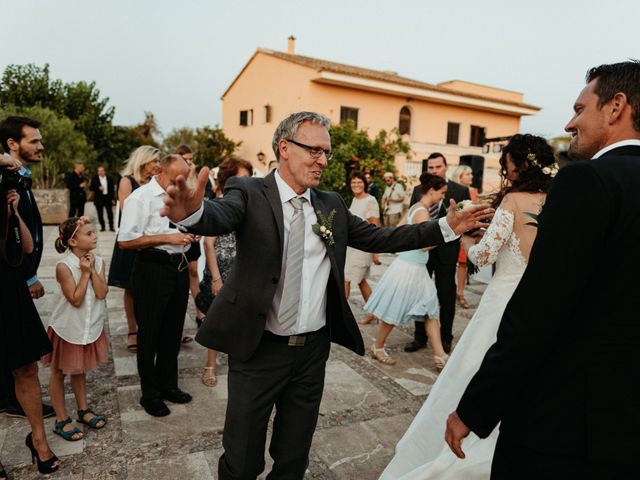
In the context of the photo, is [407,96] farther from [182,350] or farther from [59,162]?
[182,350]

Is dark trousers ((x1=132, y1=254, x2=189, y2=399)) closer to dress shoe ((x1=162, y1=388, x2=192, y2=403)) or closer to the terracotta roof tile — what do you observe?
dress shoe ((x1=162, y1=388, x2=192, y2=403))

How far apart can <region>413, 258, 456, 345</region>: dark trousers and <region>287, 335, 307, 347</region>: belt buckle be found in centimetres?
322

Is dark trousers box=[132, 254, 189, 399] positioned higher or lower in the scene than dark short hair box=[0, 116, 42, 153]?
lower

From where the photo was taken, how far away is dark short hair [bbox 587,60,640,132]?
145 centimetres

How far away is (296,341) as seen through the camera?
92.7 inches

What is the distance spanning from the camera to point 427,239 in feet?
8.30

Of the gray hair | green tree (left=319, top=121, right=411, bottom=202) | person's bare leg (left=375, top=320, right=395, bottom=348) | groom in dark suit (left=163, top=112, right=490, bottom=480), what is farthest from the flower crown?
green tree (left=319, top=121, right=411, bottom=202)

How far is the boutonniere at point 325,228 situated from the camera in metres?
2.36

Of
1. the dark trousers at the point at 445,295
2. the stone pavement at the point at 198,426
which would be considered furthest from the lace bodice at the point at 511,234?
the dark trousers at the point at 445,295

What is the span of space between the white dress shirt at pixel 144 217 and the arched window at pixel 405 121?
23980mm

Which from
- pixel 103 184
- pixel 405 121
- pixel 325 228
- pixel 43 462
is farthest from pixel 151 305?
pixel 405 121

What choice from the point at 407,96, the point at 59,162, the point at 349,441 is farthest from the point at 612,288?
the point at 407,96

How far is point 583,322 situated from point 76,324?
319 cm

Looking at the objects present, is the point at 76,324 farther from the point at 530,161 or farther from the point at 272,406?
the point at 530,161
